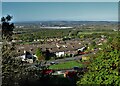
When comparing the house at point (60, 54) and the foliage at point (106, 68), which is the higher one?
the foliage at point (106, 68)

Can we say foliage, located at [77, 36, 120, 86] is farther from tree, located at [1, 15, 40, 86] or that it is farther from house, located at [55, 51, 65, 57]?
house, located at [55, 51, 65, 57]

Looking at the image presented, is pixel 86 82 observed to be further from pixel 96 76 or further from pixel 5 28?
pixel 5 28

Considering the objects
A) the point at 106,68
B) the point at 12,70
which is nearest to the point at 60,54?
the point at 12,70

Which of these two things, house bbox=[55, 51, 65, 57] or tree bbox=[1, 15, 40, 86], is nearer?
tree bbox=[1, 15, 40, 86]

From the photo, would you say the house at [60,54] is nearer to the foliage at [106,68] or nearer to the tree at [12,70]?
the tree at [12,70]

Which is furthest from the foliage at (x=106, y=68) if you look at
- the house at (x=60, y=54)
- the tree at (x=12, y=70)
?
the house at (x=60, y=54)

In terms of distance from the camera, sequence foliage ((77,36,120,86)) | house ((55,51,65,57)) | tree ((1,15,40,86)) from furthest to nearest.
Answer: house ((55,51,65,57))
tree ((1,15,40,86))
foliage ((77,36,120,86))

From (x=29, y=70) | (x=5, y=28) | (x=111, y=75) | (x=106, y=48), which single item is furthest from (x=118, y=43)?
(x=5, y=28)

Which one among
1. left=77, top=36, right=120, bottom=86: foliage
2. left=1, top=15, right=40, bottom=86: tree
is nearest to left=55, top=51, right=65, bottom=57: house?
left=1, top=15, right=40, bottom=86: tree
